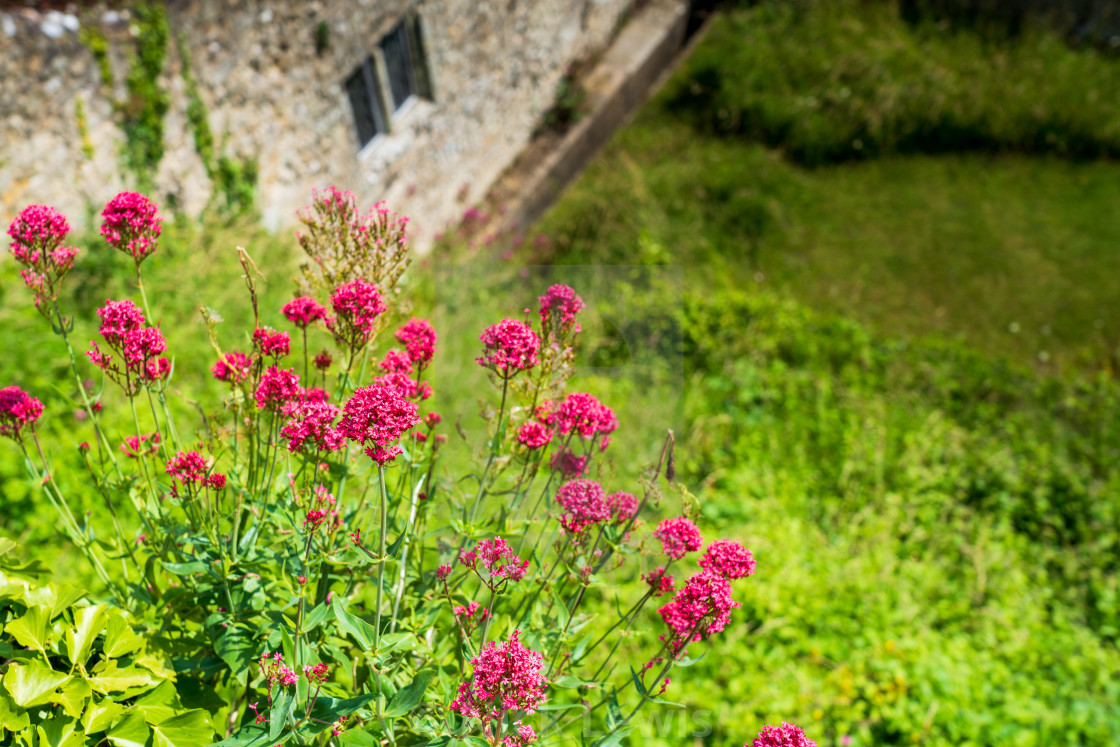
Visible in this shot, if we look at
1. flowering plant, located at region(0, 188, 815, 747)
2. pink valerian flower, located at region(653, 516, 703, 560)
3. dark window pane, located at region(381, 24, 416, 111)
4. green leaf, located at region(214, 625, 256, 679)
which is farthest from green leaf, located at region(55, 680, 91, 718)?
dark window pane, located at region(381, 24, 416, 111)

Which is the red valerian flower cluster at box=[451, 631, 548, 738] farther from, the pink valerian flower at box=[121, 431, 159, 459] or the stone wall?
the stone wall

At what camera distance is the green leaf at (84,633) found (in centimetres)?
133

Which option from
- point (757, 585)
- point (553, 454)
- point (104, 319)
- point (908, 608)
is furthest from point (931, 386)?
point (104, 319)

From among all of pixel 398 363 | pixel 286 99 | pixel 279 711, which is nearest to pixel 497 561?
pixel 279 711

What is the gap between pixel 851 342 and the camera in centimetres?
649

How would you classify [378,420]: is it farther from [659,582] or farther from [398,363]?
[659,582]

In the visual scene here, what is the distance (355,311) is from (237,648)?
27.7 inches

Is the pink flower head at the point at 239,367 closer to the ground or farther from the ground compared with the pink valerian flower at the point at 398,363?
farther from the ground

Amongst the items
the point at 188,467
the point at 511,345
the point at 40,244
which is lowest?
the point at 188,467

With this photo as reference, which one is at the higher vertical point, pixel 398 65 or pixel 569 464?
pixel 398 65

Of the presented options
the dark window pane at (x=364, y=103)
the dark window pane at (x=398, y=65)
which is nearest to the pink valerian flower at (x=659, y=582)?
the dark window pane at (x=364, y=103)

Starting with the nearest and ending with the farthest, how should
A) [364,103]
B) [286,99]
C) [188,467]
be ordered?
[188,467], [286,99], [364,103]

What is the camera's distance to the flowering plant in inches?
53.2

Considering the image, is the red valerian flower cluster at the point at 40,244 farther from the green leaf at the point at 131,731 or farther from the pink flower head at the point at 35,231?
the green leaf at the point at 131,731
